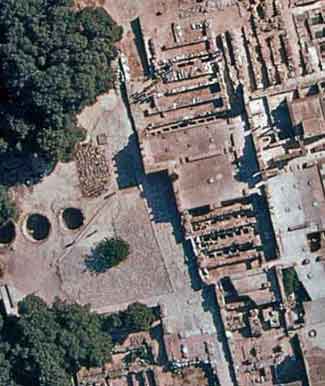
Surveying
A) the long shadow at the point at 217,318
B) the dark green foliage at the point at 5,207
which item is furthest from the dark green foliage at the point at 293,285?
the dark green foliage at the point at 5,207

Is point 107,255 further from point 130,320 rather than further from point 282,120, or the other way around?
point 282,120

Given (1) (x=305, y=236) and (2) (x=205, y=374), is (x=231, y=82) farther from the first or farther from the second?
(2) (x=205, y=374)

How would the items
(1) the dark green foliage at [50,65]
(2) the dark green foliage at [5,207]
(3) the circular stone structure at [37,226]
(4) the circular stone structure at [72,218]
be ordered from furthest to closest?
1. (3) the circular stone structure at [37,226]
2. (4) the circular stone structure at [72,218]
3. (2) the dark green foliage at [5,207]
4. (1) the dark green foliage at [50,65]

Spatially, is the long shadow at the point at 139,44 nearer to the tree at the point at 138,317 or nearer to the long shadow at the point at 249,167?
the long shadow at the point at 249,167

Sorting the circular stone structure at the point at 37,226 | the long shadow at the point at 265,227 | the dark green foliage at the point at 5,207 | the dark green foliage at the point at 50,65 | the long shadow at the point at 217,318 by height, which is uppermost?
the dark green foliage at the point at 50,65

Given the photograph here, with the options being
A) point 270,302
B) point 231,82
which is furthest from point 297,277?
point 231,82

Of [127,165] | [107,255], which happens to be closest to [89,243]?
[107,255]
